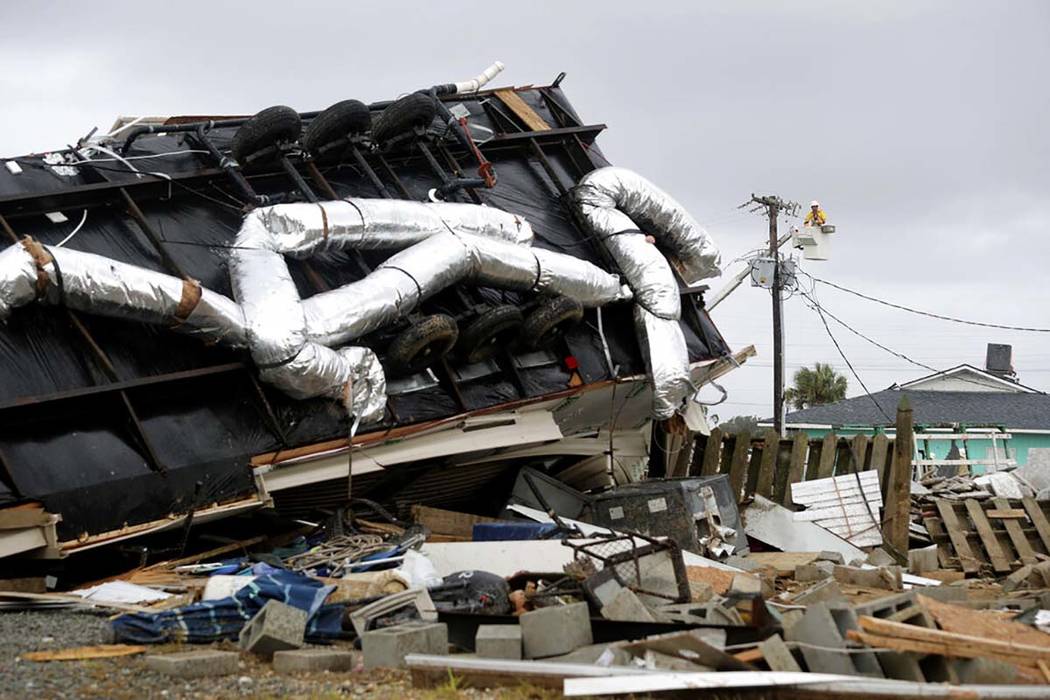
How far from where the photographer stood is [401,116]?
12719mm

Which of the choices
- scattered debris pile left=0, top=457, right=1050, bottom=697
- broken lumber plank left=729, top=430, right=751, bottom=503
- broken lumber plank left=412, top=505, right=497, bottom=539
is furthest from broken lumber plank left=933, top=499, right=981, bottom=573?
broken lumber plank left=412, top=505, right=497, bottom=539

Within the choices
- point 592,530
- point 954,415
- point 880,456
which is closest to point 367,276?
point 592,530

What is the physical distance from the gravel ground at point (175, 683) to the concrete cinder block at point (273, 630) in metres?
0.10

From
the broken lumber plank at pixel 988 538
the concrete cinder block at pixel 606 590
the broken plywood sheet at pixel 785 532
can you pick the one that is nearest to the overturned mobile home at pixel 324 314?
the broken plywood sheet at pixel 785 532

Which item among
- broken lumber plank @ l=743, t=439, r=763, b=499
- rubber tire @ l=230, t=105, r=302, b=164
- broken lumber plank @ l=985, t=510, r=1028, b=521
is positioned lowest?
broken lumber plank @ l=985, t=510, r=1028, b=521

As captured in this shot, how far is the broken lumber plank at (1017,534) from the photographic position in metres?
13.2

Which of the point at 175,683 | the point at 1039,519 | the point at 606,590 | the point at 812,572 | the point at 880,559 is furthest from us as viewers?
the point at 1039,519

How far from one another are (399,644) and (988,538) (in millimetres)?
8710

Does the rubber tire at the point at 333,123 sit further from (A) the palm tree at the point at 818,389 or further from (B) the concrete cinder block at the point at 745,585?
(A) the palm tree at the point at 818,389

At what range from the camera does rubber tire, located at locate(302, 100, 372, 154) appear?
12180 millimetres

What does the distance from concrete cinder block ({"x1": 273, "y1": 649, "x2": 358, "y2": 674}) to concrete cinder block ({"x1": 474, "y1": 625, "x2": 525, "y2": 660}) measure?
0.71m

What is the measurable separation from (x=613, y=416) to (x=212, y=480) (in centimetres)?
496

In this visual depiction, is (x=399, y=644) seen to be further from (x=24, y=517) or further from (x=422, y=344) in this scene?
(x=422, y=344)

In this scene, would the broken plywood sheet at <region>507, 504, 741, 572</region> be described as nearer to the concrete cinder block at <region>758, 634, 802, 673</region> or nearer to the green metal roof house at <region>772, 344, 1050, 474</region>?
the concrete cinder block at <region>758, 634, 802, 673</region>
